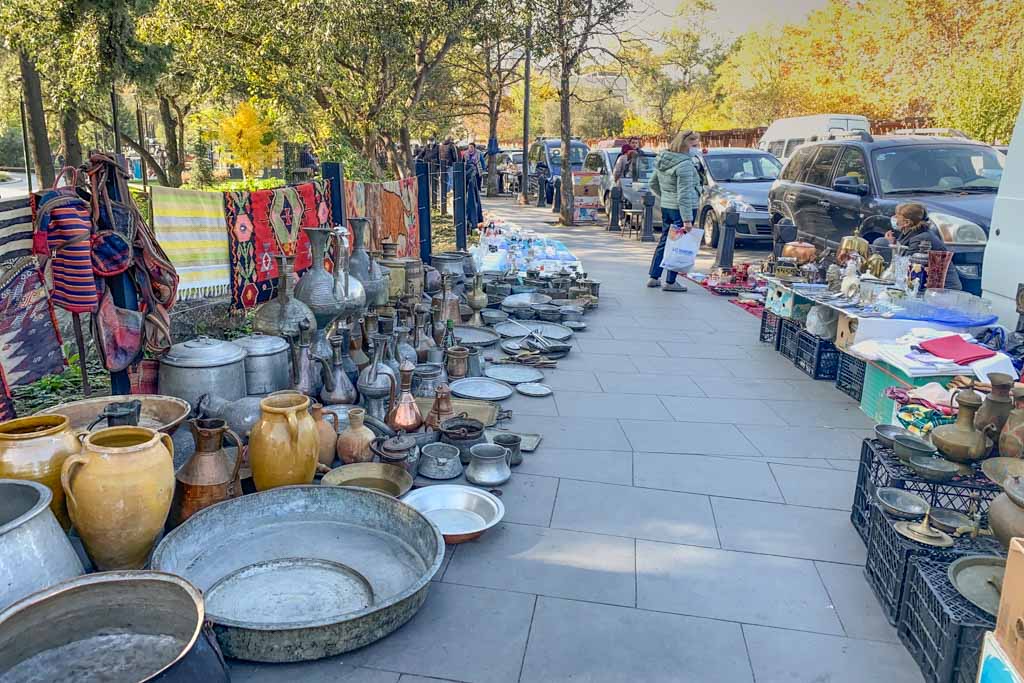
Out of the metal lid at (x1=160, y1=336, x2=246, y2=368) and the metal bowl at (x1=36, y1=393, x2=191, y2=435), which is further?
the metal lid at (x1=160, y1=336, x2=246, y2=368)

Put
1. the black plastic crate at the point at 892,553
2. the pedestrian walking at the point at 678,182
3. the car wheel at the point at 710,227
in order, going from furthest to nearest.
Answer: the car wheel at the point at 710,227 → the pedestrian walking at the point at 678,182 → the black plastic crate at the point at 892,553

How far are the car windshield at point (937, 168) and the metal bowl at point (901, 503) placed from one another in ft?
20.1

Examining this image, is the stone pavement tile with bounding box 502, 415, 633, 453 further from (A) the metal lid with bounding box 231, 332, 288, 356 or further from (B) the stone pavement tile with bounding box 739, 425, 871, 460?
(A) the metal lid with bounding box 231, 332, 288, 356

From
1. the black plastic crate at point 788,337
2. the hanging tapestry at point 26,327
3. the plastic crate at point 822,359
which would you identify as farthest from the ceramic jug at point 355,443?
the black plastic crate at point 788,337

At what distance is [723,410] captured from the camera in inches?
197

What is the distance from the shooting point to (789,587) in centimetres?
289

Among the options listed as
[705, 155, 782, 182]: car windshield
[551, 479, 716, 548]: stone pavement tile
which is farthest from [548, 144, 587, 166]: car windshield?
[551, 479, 716, 548]: stone pavement tile

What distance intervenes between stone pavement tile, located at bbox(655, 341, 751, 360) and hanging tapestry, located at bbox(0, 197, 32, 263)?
15.3 ft

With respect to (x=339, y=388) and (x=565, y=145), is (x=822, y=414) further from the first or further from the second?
(x=565, y=145)

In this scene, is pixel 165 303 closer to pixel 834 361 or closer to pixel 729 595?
pixel 729 595

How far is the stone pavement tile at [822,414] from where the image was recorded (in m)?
4.79

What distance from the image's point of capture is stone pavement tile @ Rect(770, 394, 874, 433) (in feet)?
15.7

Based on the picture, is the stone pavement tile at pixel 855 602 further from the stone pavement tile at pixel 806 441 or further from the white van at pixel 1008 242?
the white van at pixel 1008 242

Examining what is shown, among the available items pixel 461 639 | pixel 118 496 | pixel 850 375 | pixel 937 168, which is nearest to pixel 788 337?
pixel 850 375
